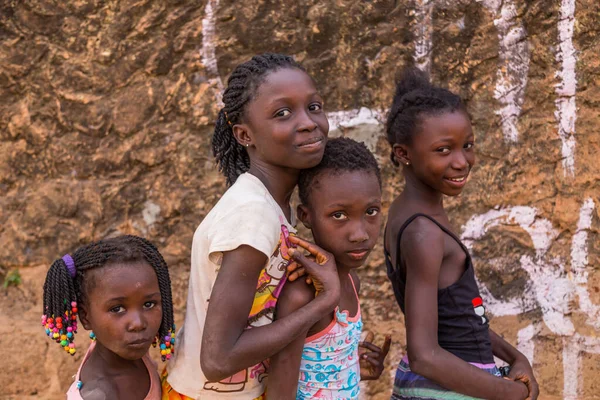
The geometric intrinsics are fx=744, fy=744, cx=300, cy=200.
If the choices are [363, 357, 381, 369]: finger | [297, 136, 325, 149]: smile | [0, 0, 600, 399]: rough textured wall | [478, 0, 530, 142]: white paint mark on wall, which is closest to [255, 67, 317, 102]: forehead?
[297, 136, 325, 149]: smile

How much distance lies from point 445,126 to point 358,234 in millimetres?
533

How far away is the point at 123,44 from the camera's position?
327cm

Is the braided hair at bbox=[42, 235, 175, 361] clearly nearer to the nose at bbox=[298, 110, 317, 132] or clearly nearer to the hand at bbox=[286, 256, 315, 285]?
the hand at bbox=[286, 256, 315, 285]

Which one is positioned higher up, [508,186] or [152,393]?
[508,186]

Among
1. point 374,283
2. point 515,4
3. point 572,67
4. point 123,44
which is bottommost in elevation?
point 374,283

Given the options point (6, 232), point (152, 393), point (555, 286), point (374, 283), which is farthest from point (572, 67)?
point (6, 232)

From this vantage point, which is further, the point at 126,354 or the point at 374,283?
the point at 374,283

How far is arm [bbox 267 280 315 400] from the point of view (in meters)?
2.01

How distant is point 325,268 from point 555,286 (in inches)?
67.3

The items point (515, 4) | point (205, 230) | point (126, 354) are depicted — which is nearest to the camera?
point (205, 230)

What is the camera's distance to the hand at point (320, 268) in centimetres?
203

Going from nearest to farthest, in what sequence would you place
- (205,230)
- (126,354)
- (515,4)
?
(205,230), (126,354), (515,4)

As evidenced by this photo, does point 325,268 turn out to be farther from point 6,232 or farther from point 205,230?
point 6,232

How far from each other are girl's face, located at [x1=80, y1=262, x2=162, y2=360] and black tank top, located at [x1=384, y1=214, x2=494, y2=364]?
2.67 ft
